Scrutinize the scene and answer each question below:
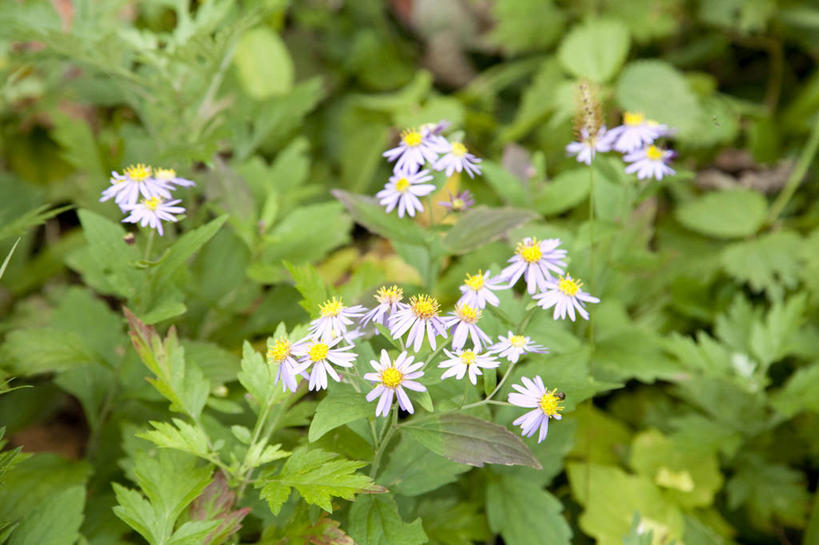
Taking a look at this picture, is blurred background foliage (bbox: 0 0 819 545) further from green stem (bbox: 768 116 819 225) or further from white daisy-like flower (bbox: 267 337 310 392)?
white daisy-like flower (bbox: 267 337 310 392)

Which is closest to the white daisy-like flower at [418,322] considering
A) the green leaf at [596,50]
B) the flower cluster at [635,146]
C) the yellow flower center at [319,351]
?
the yellow flower center at [319,351]

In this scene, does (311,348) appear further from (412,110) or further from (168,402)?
(412,110)

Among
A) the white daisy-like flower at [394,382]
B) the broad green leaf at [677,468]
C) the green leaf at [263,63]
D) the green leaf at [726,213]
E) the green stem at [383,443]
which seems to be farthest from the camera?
the green leaf at [263,63]

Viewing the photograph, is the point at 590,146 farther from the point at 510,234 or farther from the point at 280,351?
the point at 280,351

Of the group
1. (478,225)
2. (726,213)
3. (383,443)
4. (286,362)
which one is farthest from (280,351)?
(726,213)

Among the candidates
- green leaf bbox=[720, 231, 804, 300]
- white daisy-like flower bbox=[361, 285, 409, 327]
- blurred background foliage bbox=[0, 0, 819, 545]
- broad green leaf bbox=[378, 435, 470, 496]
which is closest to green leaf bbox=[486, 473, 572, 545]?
blurred background foliage bbox=[0, 0, 819, 545]

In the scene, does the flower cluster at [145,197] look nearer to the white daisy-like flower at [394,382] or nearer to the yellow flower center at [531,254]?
the white daisy-like flower at [394,382]

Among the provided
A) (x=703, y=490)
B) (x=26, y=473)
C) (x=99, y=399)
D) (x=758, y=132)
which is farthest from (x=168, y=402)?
(x=758, y=132)
